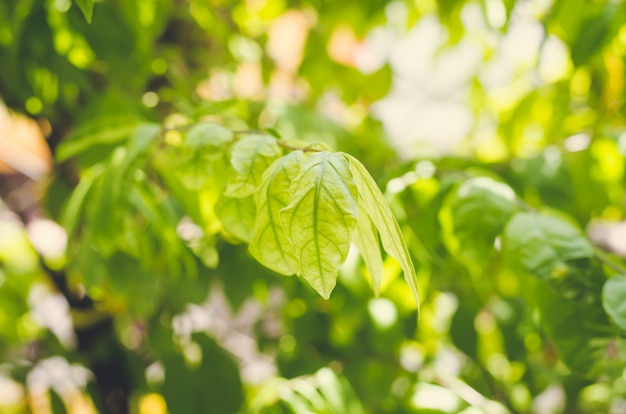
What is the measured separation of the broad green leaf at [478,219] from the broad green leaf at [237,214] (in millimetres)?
214

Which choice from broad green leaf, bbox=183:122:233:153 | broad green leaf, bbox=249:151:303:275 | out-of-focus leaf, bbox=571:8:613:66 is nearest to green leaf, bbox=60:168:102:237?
broad green leaf, bbox=183:122:233:153

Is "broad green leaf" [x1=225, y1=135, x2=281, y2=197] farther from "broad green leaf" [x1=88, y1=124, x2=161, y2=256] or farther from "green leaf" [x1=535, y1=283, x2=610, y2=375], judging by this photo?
"green leaf" [x1=535, y1=283, x2=610, y2=375]

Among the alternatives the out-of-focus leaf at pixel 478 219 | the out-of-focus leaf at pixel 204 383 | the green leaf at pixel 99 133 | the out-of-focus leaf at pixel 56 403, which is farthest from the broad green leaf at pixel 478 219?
the out-of-focus leaf at pixel 56 403

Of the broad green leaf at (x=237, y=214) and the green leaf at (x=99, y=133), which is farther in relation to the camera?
the green leaf at (x=99, y=133)

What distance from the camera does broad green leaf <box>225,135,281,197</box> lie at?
0.42m

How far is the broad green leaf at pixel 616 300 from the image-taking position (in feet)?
1.41

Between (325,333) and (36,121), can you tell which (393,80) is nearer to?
(325,333)

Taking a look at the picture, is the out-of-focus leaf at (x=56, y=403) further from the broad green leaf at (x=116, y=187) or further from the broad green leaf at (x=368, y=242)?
the broad green leaf at (x=368, y=242)

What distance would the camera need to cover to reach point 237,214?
469 millimetres

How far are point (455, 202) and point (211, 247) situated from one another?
0.39m

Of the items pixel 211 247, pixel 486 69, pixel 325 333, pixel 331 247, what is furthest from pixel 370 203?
pixel 486 69

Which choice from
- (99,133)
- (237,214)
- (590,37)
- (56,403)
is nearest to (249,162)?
(237,214)

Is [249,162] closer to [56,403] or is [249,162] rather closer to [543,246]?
[543,246]

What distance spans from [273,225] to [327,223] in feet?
0.19
